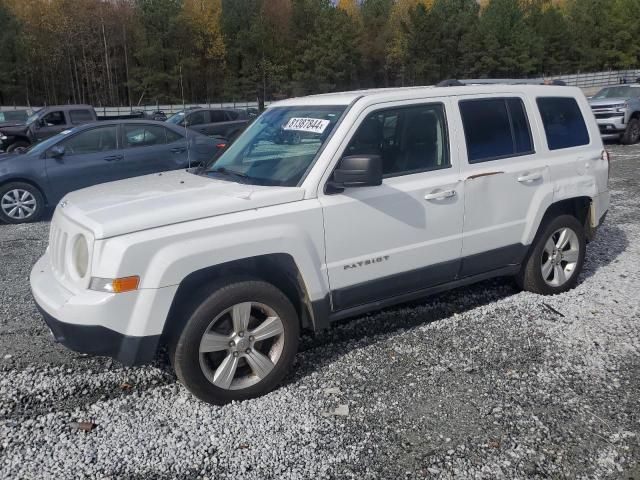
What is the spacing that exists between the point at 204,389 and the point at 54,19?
67997 mm

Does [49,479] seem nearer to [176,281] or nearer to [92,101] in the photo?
[176,281]

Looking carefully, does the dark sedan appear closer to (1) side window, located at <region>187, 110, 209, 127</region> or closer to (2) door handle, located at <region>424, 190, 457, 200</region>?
(2) door handle, located at <region>424, 190, 457, 200</region>

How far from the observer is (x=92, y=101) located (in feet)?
212

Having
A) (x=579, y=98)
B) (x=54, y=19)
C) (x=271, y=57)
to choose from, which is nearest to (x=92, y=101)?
(x=54, y=19)

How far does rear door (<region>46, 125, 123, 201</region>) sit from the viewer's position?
30.1 ft

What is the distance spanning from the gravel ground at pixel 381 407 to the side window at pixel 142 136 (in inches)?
204

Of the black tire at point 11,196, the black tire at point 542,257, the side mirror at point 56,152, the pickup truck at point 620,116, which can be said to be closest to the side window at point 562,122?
the black tire at point 542,257

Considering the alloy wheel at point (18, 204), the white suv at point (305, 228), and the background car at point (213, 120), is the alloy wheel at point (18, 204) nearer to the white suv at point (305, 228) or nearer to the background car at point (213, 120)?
the white suv at point (305, 228)

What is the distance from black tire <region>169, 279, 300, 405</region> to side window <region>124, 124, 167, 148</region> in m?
6.94

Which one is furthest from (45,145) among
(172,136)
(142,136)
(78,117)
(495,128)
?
(78,117)

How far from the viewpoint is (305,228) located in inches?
143

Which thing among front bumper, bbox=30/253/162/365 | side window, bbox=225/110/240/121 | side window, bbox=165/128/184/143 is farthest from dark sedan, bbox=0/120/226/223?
side window, bbox=225/110/240/121

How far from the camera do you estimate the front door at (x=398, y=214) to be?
3820 millimetres

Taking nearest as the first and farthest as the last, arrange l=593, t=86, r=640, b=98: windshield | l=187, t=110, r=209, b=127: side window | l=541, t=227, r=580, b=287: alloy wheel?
l=541, t=227, r=580, b=287: alloy wheel, l=593, t=86, r=640, b=98: windshield, l=187, t=110, r=209, b=127: side window
